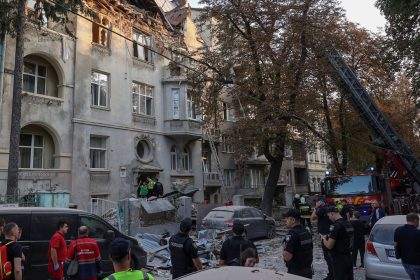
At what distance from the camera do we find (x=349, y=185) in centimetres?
2017

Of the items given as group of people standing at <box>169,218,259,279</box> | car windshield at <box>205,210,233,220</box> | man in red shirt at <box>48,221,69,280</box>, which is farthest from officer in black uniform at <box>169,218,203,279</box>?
car windshield at <box>205,210,233,220</box>

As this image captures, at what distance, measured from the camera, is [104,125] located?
23.9 metres

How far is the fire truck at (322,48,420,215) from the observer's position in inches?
773

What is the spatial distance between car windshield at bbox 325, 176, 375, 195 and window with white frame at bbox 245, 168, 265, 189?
1788cm

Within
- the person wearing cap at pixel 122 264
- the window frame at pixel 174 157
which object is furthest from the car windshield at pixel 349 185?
the person wearing cap at pixel 122 264

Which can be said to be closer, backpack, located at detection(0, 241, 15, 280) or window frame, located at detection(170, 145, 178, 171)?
backpack, located at detection(0, 241, 15, 280)

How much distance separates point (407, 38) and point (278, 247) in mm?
11521

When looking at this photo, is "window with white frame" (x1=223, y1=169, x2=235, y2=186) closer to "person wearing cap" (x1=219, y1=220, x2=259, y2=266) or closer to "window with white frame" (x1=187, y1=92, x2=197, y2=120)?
"window with white frame" (x1=187, y1=92, x2=197, y2=120)

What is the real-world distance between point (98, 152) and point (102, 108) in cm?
255

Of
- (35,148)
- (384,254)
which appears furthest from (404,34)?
(35,148)

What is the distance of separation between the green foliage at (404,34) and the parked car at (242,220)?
29.9 feet

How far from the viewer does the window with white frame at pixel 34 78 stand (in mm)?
21078

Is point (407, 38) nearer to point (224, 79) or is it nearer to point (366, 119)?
point (366, 119)

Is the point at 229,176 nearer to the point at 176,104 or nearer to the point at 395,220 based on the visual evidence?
the point at 176,104
